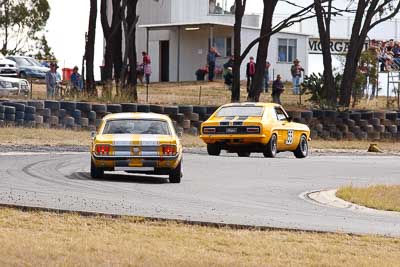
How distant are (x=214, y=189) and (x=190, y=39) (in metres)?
42.4

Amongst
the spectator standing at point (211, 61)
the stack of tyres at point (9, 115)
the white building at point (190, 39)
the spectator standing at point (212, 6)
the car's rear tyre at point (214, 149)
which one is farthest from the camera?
the spectator standing at point (212, 6)

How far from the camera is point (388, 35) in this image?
70.6m

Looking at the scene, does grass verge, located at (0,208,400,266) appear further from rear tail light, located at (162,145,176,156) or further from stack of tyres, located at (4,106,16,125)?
stack of tyres, located at (4,106,16,125)

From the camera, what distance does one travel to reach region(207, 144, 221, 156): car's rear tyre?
2853 centimetres

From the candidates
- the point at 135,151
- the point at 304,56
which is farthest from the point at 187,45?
the point at 135,151

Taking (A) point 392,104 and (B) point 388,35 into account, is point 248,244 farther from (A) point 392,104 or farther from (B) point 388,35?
(B) point 388,35

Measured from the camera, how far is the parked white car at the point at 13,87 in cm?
3816

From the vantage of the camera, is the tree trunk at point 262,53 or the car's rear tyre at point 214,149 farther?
the tree trunk at point 262,53

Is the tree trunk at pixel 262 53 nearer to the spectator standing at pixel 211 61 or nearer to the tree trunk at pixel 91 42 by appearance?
the tree trunk at pixel 91 42

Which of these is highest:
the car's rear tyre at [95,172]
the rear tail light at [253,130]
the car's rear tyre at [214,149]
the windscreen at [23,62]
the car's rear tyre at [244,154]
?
the windscreen at [23,62]

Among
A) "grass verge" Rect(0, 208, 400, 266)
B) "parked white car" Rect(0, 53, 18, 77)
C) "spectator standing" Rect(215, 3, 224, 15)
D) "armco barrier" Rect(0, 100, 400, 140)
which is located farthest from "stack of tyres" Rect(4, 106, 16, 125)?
"spectator standing" Rect(215, 3, 224, 15)

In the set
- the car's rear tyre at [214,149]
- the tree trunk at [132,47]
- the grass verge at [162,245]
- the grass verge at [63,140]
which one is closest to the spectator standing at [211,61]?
the tree trunk at [132,47]

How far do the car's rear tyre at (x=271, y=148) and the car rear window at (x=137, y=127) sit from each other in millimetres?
7452

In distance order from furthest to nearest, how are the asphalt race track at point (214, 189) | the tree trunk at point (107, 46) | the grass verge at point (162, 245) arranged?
the tree trunk at point (107, 46)
the asphalt race track at point (214, 189)
the grass verge at point (162, 245)
